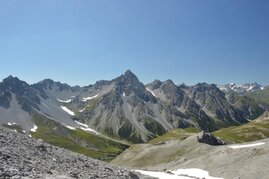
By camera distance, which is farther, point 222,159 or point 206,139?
point 206,139

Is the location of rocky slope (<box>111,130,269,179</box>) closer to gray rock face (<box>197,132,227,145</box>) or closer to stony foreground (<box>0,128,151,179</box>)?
gray rock face (<box>197,132,227,145</box>)

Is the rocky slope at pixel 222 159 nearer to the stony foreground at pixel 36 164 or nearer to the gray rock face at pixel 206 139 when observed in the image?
the gray rock face at pixel 206 139

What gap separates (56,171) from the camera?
27656mm

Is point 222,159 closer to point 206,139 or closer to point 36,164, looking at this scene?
point 206,139

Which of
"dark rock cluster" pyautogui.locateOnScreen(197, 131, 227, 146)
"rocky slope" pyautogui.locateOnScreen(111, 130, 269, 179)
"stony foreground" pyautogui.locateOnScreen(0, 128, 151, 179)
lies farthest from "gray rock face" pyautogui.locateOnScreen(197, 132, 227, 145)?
"stony foreground" pyautogui.locateOnScreen(0, 128, 151, 179)

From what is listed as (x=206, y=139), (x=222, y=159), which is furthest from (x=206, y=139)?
(x=222, y=159)

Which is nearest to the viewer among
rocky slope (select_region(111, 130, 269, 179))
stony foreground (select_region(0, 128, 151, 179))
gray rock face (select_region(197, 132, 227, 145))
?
stony foreground (select_region(0, 128, 151, 179))

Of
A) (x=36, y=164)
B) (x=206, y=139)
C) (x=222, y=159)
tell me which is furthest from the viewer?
(x=206, y=139)

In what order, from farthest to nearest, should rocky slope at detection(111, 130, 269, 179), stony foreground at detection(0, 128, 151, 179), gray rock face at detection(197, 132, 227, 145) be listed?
gray rock face at detection(197, 132, 227, 145), rocky slope at detection(111, 130, 269, 179), stony foreground at detection(0, 128, 151, 179)

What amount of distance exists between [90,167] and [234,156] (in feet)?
142

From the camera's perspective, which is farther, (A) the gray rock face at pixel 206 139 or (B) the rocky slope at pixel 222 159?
(A) the gray rock face at pixel 206 139

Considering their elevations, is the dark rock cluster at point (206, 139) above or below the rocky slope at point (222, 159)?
above

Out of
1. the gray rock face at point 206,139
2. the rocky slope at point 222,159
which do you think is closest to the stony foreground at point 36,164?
the rocky slope at point 222,159

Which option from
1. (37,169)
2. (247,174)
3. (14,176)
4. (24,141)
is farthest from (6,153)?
(247,174)
